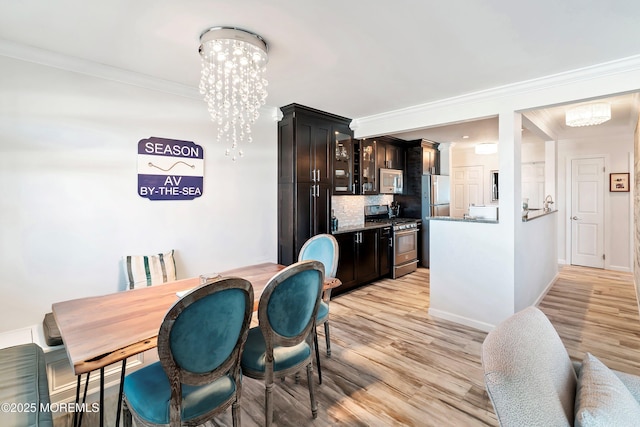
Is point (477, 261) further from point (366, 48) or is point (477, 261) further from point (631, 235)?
point (631, 235)

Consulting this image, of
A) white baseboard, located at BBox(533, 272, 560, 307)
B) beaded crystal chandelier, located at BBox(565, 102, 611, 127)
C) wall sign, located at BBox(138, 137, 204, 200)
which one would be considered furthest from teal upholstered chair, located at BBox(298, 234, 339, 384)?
beaded crystal chandelier, located at BBox(565, 102, 611, 127)

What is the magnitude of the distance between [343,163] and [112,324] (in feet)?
11.8

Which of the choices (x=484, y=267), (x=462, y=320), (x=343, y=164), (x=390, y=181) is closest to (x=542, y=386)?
(x=484, y=267)

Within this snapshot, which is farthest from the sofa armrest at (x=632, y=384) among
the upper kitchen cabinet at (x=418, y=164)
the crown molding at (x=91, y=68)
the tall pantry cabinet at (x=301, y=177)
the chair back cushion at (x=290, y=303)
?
the upper kitchen cabinet at (x=418, y=164)

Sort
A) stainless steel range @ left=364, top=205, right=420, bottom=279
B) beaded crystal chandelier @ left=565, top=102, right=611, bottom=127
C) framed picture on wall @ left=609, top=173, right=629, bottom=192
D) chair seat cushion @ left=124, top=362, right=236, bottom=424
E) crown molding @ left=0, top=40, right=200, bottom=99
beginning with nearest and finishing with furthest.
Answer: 1. chair seat cushion @ left=124, top=362, right=236, bottom=424
2. crown molding @ left=0, top=40, right=200, bottom=99
3. beaded crystal chandelier @ left=565, top=102, right=611, bottom=127
4. stainless steel range @ left=364, top=205, right=420, bottom=279
5. framed picture on wall @ left=609, top=173, right=629, bottom=192

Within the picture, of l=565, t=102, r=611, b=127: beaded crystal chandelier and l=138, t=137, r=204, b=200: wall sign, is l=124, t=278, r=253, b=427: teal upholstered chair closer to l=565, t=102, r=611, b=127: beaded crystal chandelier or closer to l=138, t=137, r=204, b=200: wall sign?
l=138, t=137, r=204, b=200: wall sign

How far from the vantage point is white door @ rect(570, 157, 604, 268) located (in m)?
5.67

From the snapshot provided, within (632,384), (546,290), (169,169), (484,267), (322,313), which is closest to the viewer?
(632,384)

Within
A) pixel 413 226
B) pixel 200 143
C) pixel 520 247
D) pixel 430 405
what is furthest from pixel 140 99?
pixel 413 226

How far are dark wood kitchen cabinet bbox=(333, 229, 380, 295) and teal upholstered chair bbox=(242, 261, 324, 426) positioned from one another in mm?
2371

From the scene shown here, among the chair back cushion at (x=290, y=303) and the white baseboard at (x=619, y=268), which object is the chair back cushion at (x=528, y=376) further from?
the white baseboard at (x=619, y=268)

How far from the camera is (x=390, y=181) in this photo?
5672 mm

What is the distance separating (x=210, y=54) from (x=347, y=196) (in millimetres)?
3160

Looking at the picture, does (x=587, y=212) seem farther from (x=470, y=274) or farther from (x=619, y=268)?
(x=470, y=274)
